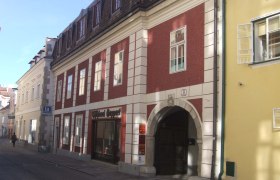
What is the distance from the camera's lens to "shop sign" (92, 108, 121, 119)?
774 inches

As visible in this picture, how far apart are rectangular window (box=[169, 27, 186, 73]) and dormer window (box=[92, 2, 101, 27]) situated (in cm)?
920

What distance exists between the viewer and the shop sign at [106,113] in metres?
19.7

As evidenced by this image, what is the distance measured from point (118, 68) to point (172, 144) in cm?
500

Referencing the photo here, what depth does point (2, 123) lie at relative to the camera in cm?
7519

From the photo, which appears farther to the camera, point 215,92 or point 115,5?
point 115,5

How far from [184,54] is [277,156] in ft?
19.0

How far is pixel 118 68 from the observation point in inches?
787

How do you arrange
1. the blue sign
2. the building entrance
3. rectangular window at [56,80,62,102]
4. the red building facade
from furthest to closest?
rectangular window at [56,80,62,102] → the blue sign → the building entrance → the red building facade

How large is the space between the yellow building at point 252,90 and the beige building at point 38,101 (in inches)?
863

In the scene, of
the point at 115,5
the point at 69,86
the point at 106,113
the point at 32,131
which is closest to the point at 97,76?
the point at 106,113

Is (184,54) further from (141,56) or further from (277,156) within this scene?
(277,156)

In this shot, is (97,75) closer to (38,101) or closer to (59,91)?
(59,91)

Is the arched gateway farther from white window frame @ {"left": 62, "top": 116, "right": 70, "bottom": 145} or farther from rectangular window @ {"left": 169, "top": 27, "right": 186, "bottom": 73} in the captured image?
white window frame @ {"left": 62, "top": 116, "right": 70, "bottom": 145}

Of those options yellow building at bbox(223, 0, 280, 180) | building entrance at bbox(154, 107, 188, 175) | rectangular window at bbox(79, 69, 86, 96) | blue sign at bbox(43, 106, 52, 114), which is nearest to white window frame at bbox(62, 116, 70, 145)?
blue sign at bbox(43, 106, 52, 114)
